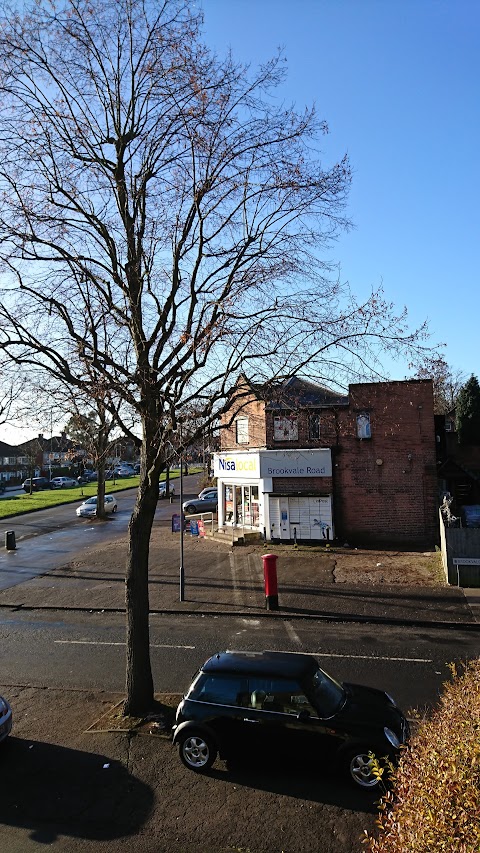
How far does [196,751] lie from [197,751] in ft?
0.06

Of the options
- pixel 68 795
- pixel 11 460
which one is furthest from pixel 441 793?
pixel 11 460

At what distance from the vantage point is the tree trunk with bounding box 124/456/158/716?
999cm

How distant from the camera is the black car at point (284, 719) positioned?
746cm

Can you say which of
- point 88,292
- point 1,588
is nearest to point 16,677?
point 88,292

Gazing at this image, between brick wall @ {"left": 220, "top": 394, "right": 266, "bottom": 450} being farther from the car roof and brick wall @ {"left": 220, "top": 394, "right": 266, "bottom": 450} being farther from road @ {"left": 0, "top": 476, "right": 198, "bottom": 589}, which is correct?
the car roof

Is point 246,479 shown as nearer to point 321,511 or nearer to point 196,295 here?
point 321,511

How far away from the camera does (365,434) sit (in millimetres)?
25312

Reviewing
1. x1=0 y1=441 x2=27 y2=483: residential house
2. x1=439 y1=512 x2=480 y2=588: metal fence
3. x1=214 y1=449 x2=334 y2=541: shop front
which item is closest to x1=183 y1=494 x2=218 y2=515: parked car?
x1=214 y1=449 x2=334 y2=541: shop front

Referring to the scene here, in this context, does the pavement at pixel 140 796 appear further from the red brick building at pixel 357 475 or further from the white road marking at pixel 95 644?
the red brick building at pixel 357 475

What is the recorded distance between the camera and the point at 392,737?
743 centimetres

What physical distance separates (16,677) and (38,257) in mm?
8537

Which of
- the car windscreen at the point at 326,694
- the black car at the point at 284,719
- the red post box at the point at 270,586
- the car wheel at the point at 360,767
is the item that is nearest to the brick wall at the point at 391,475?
the red post box at the point at 270,586

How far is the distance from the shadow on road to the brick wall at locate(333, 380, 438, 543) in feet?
58.7

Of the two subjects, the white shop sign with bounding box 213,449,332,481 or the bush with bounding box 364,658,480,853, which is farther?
the white shop sign with bounding box 213,449,332,481
